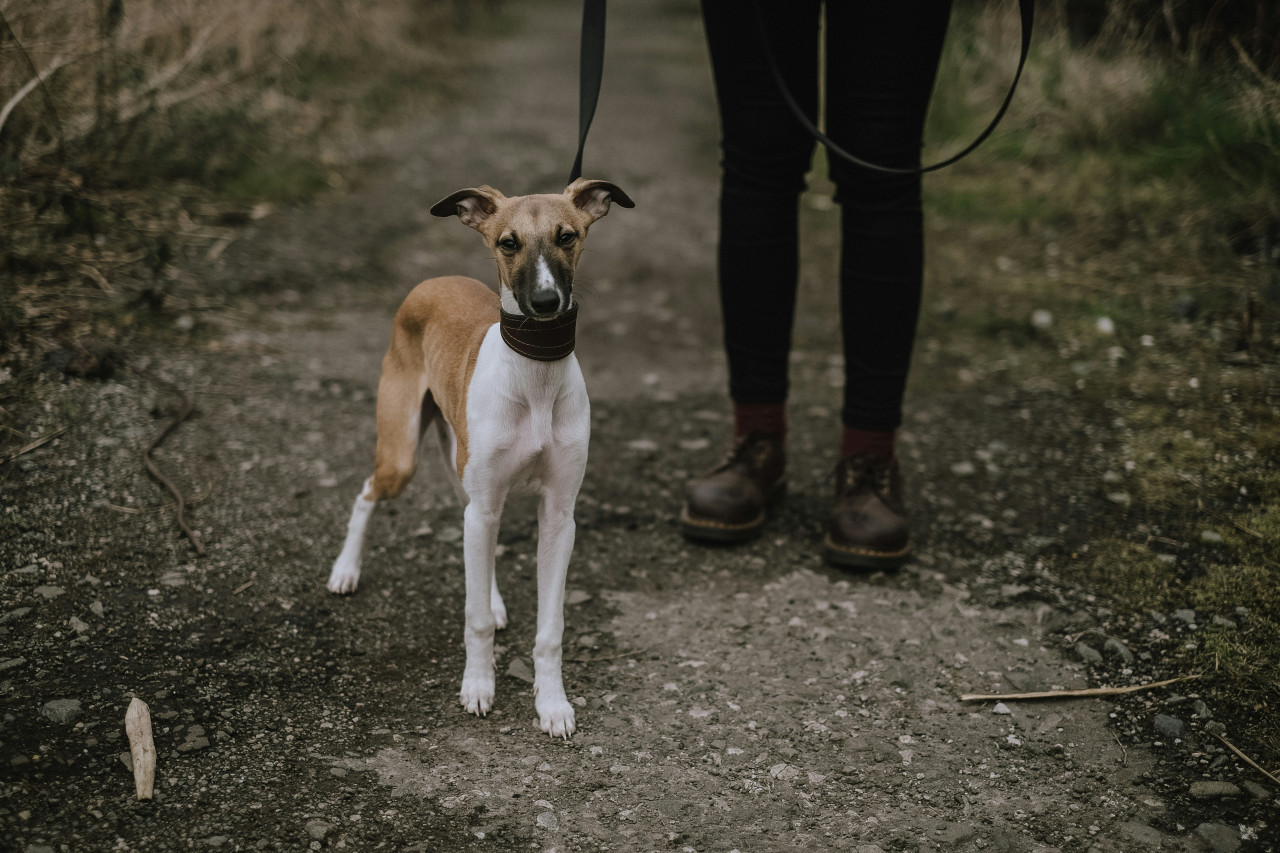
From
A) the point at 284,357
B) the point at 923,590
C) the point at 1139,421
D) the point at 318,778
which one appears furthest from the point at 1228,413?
the point at 284,357

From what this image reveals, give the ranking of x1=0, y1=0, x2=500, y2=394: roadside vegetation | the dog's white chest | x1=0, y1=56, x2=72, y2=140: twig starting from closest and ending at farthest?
the dog's white chest → x1=0, y1=56, x2=72, y2=140: twig → x1=0, y1=0, x2=500, y2=394: roadside vegetation

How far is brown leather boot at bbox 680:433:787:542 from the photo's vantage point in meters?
Result: 2.96

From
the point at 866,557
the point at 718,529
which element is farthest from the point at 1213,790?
the point at 718,529

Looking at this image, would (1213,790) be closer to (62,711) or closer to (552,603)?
(552,603)

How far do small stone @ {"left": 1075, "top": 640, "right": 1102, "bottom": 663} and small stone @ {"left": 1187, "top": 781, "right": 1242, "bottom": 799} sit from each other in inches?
17.6

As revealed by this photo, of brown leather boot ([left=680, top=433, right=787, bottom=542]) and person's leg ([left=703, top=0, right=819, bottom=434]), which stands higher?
person's leg ([left=703, top=0, right=819, bottom=434])

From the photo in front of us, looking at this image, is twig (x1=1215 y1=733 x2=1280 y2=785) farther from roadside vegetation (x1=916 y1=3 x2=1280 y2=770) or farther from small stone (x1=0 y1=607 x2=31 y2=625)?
small stone (x1=0 y1=607 x2=31 y2=625)

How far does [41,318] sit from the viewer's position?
11.9 ft

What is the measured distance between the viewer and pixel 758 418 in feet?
10.1

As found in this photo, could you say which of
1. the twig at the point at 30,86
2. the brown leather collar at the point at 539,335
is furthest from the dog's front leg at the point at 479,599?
the twig at the point at 30,86

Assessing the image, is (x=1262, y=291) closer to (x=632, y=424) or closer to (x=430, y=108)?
(x=632, y=424)

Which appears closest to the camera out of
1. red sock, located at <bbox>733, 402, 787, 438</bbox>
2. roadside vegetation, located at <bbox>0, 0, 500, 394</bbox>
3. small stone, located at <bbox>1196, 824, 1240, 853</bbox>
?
small stone, located at <bbox>1196, 824, 1240, 853</bbox>

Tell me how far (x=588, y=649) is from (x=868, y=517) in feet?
2.96

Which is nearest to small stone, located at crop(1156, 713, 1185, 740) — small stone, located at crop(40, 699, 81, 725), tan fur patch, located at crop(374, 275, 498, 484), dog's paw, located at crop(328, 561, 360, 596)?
tan fur patch, located at crop(374, 275, 498, 484)
